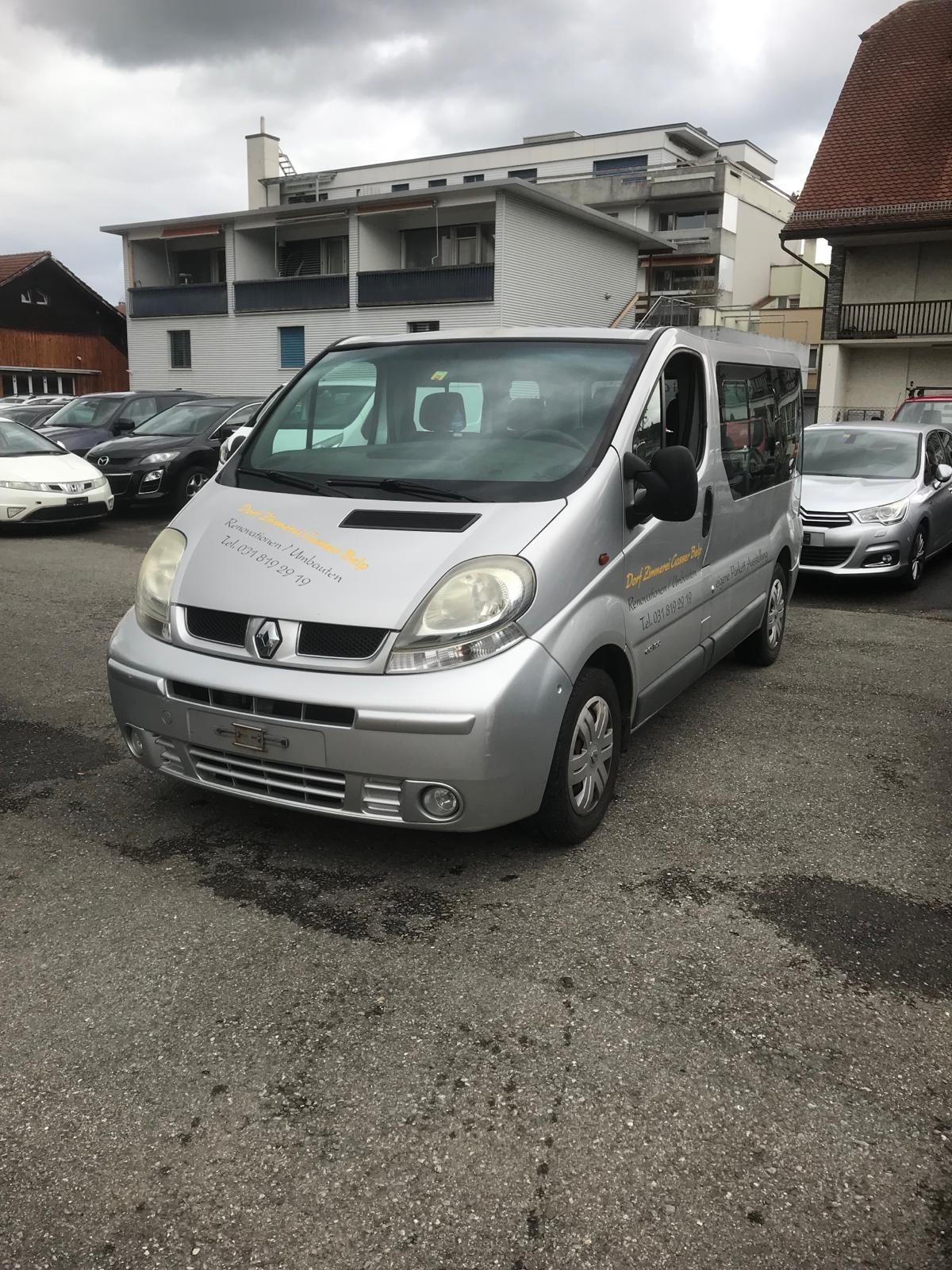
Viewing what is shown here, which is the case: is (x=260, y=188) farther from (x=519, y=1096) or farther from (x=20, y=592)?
(x=519, y=1096)

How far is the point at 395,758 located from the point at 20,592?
6.72 meters

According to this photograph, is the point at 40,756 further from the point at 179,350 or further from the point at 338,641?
the point at 179,350

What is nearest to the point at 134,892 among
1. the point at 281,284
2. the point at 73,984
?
the point at 73,984

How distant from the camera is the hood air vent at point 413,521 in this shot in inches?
147

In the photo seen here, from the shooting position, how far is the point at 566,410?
430 centimetres

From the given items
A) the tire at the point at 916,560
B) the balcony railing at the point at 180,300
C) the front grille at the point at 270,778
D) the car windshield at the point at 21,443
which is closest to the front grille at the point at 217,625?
the front grille at the point at 270,778

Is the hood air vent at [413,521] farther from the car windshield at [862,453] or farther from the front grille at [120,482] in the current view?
the front grille at [120,482]

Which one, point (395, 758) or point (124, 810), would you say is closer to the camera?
point (395, 758)

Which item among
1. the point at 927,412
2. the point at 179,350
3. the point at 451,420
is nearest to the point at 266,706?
the point at 451,420

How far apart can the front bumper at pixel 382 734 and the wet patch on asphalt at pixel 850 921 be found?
67 cm

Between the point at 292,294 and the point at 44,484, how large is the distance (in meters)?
22.2

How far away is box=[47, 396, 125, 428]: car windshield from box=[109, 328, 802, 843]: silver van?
510 inches

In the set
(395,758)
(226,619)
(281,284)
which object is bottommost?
(395,758)

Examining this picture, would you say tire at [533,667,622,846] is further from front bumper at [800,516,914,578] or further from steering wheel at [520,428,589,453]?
front bumper at [800,516,914,578]
